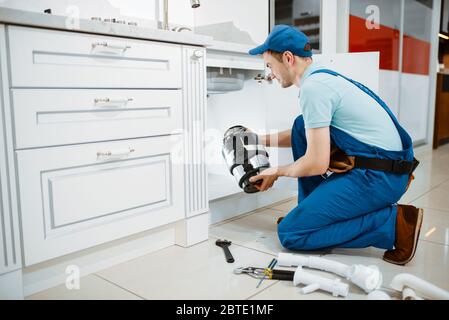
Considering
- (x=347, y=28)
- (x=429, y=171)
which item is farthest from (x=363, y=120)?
(x=429, y=171)

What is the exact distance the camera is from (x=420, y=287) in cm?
119

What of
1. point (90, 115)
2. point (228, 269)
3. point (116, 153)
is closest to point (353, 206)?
point (228, 269)

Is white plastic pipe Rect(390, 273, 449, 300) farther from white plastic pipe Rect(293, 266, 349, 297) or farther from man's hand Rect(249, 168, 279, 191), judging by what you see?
man's hand Rect(249, 168, 279, 191)

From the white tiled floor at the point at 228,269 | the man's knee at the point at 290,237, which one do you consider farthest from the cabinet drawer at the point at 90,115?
the man's knee at the point at 290,237

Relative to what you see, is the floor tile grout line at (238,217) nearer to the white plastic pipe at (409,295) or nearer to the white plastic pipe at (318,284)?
the white plastic pipe at (318,284)

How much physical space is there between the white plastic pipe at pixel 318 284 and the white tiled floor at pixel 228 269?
0.08 ft

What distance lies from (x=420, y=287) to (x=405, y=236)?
381 mm

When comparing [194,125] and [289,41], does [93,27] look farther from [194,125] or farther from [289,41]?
[289,41]

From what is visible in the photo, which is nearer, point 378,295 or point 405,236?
point 378,295

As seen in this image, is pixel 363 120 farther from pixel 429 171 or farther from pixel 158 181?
pixel 429 171

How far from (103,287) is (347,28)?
279cm

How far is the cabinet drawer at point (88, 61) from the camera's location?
3.78ft

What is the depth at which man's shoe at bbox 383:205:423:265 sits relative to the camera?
4.98 feet

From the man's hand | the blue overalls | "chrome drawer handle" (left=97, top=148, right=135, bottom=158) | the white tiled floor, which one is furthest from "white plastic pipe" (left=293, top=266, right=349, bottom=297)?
"chrome drawer handle" (left=97, top=148, right=135, bottom=158)
